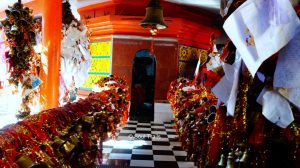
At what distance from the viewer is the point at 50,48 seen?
4391 mm

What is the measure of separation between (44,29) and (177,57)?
13.5ft

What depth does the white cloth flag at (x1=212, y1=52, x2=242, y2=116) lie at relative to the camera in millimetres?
1270

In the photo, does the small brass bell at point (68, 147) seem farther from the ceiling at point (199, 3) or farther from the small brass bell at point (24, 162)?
the ceiling at point (199, 3)

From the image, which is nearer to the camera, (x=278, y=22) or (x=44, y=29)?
(x=278, y=22)

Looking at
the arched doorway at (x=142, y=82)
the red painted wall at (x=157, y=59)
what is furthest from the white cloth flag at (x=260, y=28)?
the arched doorway at (x=142, y=82)

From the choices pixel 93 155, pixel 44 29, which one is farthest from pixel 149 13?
pixel 93 155

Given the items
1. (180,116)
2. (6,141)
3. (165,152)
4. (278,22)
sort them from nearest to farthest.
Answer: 1. (278,22)
2. (6,141)
3. (180,116)
4. (165,152)

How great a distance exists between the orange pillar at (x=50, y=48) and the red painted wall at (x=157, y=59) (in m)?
3.41

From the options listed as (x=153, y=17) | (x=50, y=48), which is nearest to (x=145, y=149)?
(x=50, y=48)

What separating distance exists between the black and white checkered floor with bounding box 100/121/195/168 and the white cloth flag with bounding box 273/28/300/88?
3137mm

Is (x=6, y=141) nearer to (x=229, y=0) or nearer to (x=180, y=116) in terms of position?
(x=229, y=0)

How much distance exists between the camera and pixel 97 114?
8.25 feet

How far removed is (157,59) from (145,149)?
339 centimetres

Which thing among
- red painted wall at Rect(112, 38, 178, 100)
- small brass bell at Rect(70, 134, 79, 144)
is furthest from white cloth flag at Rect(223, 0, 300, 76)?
red painted wall at Rect(112, 38, 178, 100)
